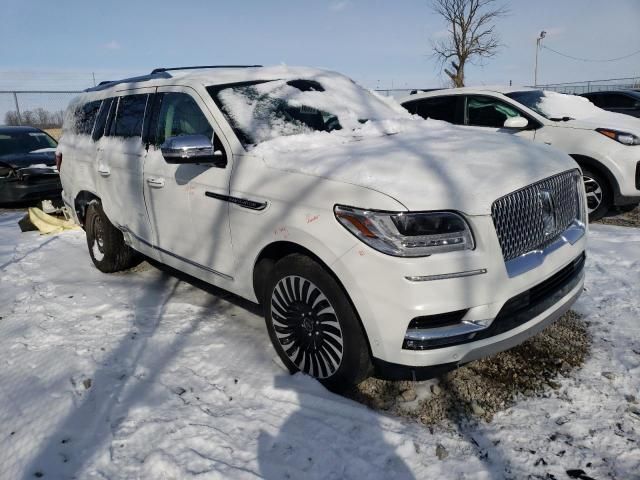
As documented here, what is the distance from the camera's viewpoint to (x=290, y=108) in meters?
3.51

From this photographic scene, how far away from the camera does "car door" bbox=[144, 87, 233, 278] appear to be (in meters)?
3.22

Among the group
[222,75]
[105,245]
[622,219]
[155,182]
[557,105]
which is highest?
[222,75]

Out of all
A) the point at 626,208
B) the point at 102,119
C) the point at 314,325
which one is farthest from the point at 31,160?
the point at 626,208

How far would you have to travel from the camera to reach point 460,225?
2307 millimetres

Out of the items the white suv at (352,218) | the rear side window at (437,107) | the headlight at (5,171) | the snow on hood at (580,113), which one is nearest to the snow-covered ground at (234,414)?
the white suv at (352,218)

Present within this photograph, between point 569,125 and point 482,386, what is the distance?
15.4 feet

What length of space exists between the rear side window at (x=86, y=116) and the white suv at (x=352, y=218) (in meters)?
1.29

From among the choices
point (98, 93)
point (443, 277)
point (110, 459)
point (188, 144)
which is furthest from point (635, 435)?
point (98, 93)

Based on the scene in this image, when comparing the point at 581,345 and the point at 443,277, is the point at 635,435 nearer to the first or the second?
the point at 581,345

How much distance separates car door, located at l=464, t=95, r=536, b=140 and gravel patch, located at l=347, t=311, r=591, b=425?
402cm

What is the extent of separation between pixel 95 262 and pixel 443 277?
421cm

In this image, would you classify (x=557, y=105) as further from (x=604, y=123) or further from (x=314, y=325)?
(x=314, y=325)

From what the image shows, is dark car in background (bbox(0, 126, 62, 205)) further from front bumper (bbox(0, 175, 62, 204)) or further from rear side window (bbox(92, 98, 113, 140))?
rear side window (bbox(92, 98, 113, 140))

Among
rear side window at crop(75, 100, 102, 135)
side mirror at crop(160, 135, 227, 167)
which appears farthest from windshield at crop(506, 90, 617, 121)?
rear side window at crop(75, 100, 102, 135)
